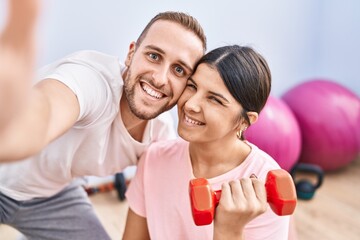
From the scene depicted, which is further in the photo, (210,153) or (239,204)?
(210,153)

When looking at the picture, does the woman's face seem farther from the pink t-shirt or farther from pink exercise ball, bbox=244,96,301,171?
pink exercise ball, bbox=244,96,301,171

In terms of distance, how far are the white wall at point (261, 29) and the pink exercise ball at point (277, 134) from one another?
38 cm

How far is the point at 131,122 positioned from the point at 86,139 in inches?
5.6

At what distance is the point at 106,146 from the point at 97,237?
1.22ft

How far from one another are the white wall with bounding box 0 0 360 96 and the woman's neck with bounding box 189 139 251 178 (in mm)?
871

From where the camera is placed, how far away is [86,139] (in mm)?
1148

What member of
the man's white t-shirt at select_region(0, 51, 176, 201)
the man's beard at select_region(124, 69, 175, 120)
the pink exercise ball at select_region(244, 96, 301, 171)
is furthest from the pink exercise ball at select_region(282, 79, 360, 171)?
the man's beard at select_region(124, 69, 175, 120)

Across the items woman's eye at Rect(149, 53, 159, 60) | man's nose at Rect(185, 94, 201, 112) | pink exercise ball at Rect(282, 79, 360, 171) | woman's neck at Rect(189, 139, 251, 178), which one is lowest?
pink exercise ball at Rect(282, 79, 360, 171)

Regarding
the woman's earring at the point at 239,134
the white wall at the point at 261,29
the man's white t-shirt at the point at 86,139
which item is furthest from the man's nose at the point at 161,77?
the white wall at the point at 261,29

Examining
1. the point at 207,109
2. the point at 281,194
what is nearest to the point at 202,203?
the point at 281,194

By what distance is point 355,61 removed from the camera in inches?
→ 106

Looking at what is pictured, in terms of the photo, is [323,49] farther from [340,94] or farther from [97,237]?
[97,237]

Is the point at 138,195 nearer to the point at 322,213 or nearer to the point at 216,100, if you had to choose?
the point at 216,100

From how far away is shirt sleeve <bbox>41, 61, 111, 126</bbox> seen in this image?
93 cm
